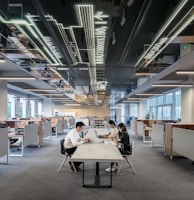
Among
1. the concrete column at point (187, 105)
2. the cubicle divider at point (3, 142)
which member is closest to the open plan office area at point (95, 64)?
the cubicle divider at point (3, 142)

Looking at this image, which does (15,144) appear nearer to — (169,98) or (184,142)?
(184,142)

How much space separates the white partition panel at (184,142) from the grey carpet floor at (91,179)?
0.37 metres

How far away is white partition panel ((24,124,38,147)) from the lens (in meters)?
7.79

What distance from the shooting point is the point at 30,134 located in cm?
828

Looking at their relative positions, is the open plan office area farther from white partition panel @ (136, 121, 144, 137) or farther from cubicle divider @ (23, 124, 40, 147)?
white partition panel @ (136, 121, 144, 137)

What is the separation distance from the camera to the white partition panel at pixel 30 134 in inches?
307

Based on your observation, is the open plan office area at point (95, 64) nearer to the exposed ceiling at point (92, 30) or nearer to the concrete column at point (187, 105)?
the exposed ceiling at point (92, 30)

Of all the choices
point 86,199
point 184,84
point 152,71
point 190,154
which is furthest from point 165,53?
point 86,199

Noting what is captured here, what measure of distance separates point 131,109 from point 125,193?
2637cm

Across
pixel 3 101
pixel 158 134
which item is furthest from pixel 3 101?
pixel 158 134

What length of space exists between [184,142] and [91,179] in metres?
2.82

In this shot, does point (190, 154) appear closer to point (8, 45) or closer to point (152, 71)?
point (152, 71)

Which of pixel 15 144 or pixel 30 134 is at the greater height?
pixel 30 134

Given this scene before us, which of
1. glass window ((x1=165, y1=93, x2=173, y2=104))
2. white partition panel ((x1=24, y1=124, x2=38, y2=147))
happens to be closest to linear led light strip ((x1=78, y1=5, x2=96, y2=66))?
white partition panel ((x1=24, y1=124, x2=38, y2=147))
